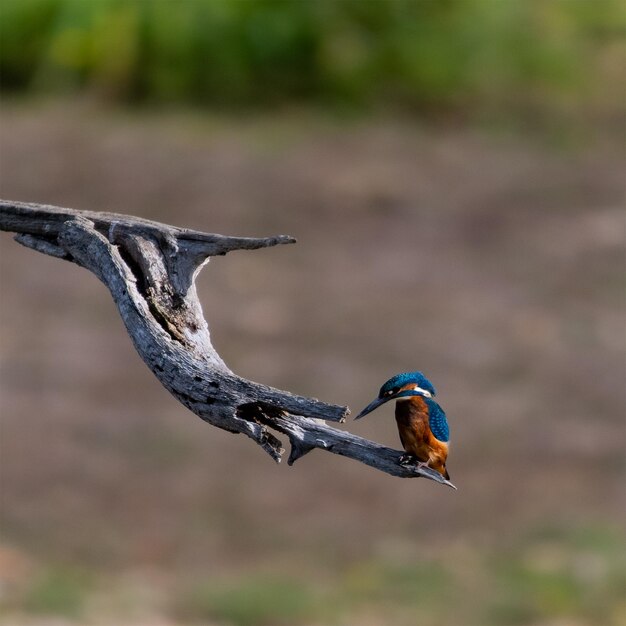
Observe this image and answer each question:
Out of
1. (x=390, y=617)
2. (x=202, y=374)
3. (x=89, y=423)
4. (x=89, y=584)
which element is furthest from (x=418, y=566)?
(x=202, y=374)

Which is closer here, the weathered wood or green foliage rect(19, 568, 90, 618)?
the weathered wood

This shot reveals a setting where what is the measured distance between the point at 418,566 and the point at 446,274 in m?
4.32

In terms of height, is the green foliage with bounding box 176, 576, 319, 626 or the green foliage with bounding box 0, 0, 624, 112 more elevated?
the green foliage with bounding box 0, 0, 624, 112

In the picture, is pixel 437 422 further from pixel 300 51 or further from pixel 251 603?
pixel 300 51

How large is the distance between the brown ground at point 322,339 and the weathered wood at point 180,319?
20.6ft

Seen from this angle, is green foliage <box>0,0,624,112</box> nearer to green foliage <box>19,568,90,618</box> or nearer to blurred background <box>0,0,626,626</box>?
blurred background <box>0,0,626,626</box>

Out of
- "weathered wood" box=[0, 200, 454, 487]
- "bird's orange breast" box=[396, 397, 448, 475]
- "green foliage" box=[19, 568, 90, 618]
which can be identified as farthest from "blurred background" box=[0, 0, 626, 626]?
"bird's orange breast" box=[396, 397, 448, 475]

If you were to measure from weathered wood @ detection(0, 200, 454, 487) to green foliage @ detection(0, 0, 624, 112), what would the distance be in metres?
12.6

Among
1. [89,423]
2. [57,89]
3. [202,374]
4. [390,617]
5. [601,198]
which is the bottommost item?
[202,374]

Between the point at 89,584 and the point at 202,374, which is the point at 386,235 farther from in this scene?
the point at 202,374

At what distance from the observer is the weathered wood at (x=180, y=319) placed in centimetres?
240

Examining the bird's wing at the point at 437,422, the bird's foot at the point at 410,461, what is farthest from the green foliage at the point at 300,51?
the bird's foot at the point at 410,461

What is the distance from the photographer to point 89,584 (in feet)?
28.8

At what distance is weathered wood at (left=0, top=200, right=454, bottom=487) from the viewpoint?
7.88 ft
